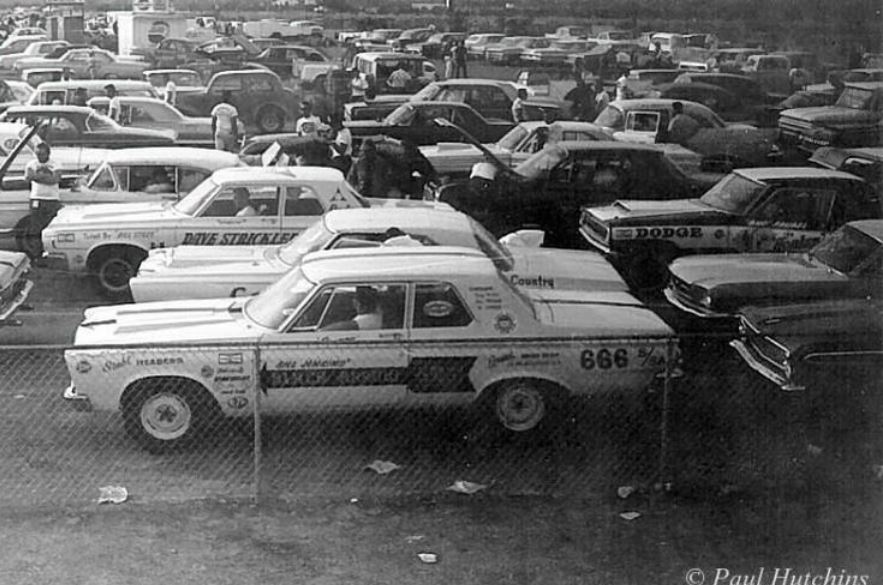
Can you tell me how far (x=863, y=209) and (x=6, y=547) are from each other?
6.05m

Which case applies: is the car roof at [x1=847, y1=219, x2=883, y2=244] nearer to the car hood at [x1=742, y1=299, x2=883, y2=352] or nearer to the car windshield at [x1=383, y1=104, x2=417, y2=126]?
the car hood at [x1=742, y1=299, x2=883, y2=352]

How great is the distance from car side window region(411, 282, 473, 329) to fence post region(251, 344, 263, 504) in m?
0.88

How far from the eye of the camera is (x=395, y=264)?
7855 millimetres

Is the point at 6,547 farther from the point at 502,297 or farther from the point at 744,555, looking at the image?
the point at 744,555

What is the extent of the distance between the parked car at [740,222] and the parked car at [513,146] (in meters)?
0.71

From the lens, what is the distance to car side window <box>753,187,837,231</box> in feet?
32.6

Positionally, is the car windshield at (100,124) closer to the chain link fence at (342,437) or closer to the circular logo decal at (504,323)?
the chain link fence at (342,437)

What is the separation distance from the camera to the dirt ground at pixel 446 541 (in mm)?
6590

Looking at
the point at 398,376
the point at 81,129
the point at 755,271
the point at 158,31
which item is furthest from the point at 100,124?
the point at 755,271

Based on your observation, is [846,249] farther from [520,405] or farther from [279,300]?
[279,300]

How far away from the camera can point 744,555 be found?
6.89 meters

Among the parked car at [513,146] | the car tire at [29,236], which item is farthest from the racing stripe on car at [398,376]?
the car tire at [29,236]

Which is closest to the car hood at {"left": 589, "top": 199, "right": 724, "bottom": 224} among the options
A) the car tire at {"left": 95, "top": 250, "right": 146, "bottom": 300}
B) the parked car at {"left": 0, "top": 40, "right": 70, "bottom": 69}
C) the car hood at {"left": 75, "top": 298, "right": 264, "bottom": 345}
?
the car hood at {"left": 75, "top": 298, "right": 264, "bottom": 345}

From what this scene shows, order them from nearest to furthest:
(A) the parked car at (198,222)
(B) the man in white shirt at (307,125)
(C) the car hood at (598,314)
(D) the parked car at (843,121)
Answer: (C) the car hood at (598,314), (A) the parked car at (198,222), (D) the parked car at (843,121), (B) the man in white shirt at (307,125)
